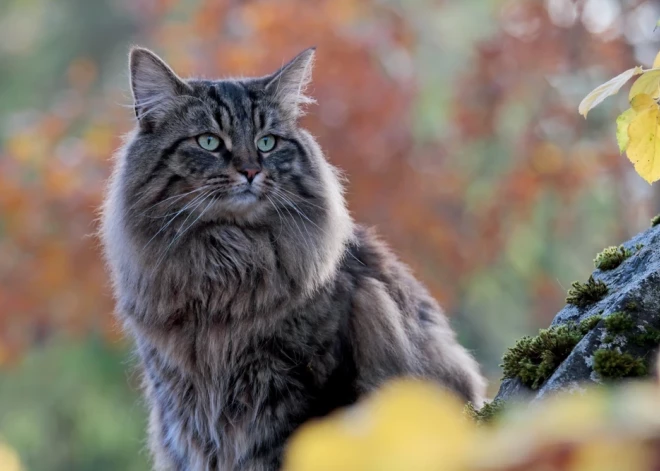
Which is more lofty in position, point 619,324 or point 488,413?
point 619,324

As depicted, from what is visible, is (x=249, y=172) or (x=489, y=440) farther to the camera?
(x=249, y=172)

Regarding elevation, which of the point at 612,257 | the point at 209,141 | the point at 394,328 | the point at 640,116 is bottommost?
the point at 394,328

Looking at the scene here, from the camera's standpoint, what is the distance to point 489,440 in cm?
63

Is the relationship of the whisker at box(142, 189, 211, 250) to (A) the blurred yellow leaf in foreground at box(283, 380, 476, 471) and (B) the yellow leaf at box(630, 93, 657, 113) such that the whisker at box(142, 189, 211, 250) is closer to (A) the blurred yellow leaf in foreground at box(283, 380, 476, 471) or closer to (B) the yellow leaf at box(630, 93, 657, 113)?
(B) the yellow leaf at box(630, 93, 657, 113)

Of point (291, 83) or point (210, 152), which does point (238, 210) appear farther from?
point (291, 83)

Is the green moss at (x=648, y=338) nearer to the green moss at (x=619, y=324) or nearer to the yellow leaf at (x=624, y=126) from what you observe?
the green moss at (x=619, y=324)

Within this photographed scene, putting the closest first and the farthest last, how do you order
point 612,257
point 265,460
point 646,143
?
point 646,143 < point 612,257 < point 265,460

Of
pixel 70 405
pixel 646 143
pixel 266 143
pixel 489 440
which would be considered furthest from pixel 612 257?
pixel 70 405

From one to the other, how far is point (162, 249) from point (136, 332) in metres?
0.40

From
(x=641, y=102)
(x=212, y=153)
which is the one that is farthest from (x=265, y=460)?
(x=641, y=102)

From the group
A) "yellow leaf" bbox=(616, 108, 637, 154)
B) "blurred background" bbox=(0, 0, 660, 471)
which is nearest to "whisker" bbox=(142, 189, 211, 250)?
"yellow leaf" bbox=(616, 108, 637, 154)

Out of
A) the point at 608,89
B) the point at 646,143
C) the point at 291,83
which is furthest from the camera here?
the point at 291,83

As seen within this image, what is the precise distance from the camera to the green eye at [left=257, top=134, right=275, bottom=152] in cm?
321

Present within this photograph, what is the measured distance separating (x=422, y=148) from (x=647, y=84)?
5.69 meters
